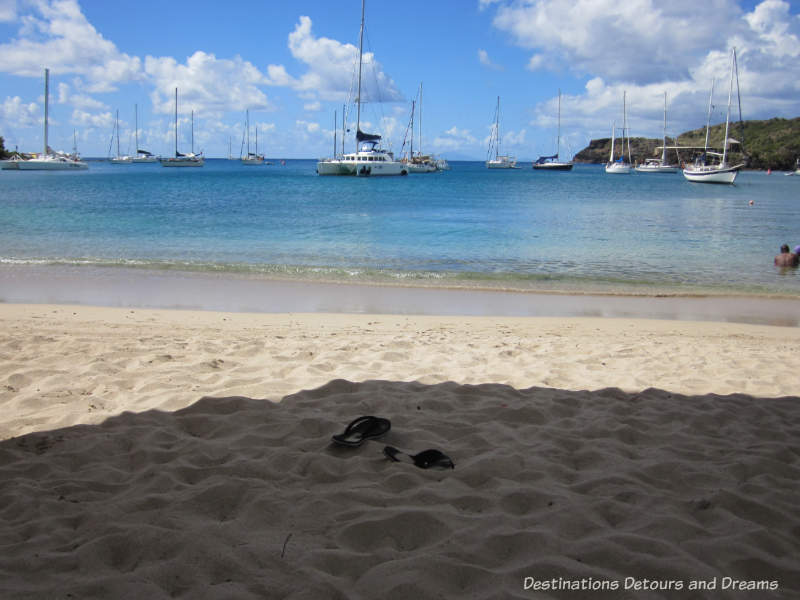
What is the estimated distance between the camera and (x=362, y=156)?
65.1 meters

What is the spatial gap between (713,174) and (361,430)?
234 ft

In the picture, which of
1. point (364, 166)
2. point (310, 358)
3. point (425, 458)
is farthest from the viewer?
point (364, 166)

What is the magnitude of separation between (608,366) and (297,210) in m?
26.9

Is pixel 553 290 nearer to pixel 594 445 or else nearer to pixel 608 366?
pixel 608 366

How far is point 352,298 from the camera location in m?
10.6

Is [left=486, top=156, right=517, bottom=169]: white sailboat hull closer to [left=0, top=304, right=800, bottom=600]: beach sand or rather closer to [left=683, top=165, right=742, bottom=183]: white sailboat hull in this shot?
[left=683, top=165, right=742, bottom=183]: white sailboat hull

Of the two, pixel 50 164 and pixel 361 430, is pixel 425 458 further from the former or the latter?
pixel 50 164

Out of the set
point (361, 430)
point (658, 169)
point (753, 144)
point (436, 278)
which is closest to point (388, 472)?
point (361, 430)

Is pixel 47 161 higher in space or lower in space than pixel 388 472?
higher

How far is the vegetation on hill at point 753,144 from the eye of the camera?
373 ft

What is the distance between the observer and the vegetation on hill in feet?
373

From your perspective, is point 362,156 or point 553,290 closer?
point 553,290

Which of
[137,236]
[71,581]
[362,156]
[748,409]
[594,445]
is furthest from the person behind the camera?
[362,156]

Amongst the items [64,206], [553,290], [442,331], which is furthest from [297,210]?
[442,331]
